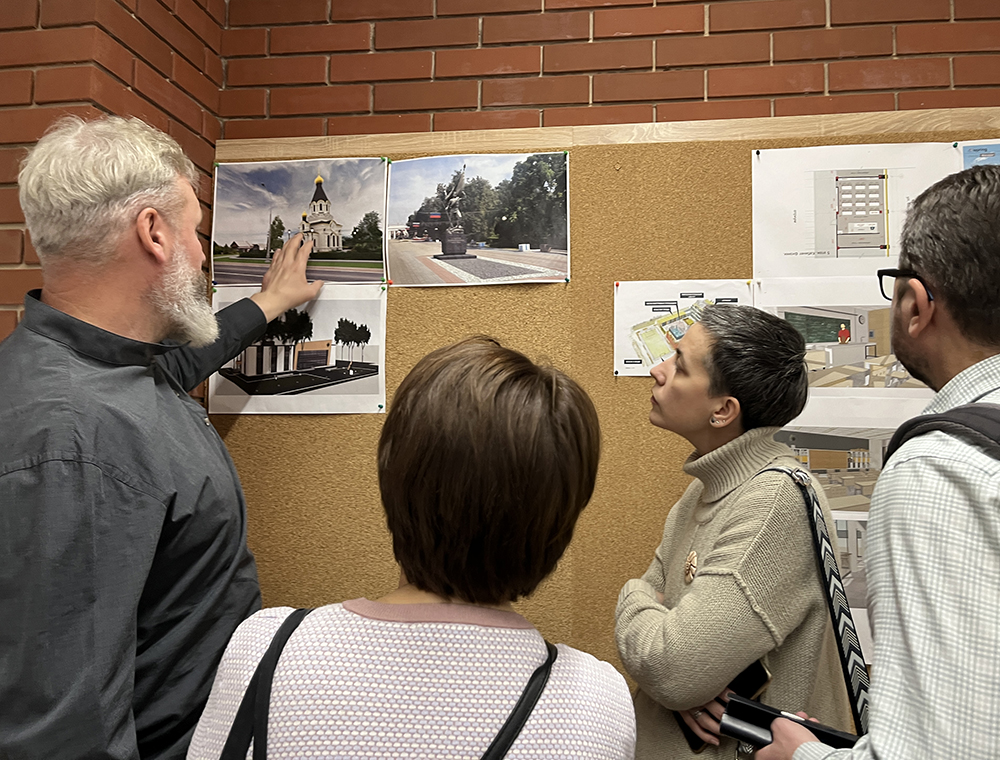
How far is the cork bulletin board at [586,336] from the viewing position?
6.52 ft

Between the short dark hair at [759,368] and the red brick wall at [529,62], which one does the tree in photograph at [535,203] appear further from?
the short dark hair at [759,368]

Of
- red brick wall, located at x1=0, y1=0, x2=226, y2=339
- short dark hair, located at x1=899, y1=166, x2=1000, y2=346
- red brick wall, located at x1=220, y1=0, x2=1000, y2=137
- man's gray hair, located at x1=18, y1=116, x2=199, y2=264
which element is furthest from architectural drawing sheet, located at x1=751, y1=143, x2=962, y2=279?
red brick wall, located at x1=0, y1=0, x2=226, y2=339

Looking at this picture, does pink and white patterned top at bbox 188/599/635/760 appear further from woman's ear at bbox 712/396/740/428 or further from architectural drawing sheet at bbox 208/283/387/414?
architectural drawing sheet at bbox 208/283/387/414

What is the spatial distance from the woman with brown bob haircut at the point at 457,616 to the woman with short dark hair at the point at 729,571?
492mm

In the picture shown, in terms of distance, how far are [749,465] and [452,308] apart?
3.03 ft

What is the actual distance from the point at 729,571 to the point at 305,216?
1486 mm

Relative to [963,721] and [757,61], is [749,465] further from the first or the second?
[757,61]

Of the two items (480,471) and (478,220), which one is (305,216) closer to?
(478,220)

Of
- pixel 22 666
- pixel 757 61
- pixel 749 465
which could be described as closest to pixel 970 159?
pixel 757 61

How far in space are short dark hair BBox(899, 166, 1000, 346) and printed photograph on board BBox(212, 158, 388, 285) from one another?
4.65 ft

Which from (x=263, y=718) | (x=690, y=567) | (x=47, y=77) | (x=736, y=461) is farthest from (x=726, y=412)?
(x=47, y=77)

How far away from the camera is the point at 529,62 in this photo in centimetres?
219

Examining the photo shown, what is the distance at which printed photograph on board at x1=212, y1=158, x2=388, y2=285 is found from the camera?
2145mm

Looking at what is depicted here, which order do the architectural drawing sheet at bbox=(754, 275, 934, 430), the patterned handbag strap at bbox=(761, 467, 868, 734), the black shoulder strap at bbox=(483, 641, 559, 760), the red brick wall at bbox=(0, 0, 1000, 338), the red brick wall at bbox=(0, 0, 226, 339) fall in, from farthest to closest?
the red brick wall at bbox=(0, 0, 1000, 338), the architectural drawing sheet at bbox=(754, 275, 934, 430), the red brick wall at bbox=(0, 0, 226, 339), the patterned handbag strap at bbox=(761, 467, 868, 734), the black shoulder strap at bbox=(483, 641, 559, 760)
